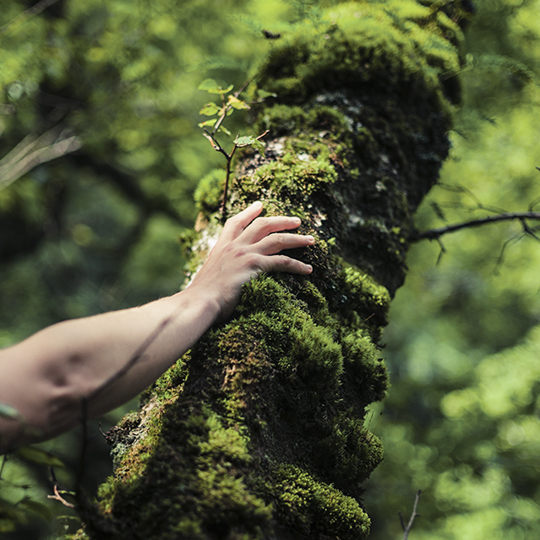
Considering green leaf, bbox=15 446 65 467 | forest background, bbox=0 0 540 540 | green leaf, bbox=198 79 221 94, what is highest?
→ green leaf, bbox=198 79 221 94

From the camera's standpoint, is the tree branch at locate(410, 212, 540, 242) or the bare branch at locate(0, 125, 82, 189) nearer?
the tree branch at locate(410, 212, 540, 242)

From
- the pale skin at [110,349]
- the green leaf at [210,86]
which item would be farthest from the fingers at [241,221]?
the green leaf at [210,86]

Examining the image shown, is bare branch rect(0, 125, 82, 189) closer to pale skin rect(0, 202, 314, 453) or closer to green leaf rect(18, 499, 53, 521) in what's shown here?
pale skin rect(0, 202, 314, 453)

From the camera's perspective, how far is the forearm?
3.35ft

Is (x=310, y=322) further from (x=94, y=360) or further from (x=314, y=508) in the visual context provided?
(x=94, y=360)

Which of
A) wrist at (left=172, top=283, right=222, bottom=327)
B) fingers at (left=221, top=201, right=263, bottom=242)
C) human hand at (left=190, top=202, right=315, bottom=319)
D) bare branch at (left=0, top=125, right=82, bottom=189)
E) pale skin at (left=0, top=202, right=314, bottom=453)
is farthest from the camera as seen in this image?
bare branch at (left=0, top=125, right=82, bottom=189)

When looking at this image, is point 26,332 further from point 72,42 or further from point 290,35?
point 290,35

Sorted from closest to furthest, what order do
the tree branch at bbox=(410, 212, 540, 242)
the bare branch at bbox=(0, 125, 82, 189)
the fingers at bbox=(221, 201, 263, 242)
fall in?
the fingers at bbox=(221, 201, 263, 242) < the tree branch at bbox=(410, 212, 540, 242) < the bare branch at bbox=(0, 125, 82, 189)

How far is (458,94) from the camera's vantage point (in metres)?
2.77

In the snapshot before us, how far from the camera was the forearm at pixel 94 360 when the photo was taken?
3.35 feet

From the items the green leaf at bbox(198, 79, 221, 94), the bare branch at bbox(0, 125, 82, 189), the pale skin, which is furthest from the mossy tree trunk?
the bare branch at bbox(0, 125, 82, 189)

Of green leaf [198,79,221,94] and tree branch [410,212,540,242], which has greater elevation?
green leaf [198,79,221,94]

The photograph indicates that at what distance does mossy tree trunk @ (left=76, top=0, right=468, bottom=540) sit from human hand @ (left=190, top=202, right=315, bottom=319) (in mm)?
72

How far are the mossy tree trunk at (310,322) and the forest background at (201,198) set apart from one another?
1.37ft
